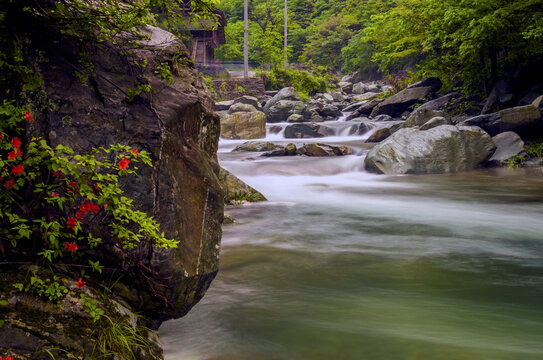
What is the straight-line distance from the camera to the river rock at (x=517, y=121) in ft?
47.8

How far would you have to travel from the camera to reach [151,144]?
2.97 meters

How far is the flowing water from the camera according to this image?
346 cm

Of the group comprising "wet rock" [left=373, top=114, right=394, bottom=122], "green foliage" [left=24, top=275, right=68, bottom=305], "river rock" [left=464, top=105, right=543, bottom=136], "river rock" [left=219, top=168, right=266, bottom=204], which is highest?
"wet rock" [left=373, top=114, right=394, bottom=122]

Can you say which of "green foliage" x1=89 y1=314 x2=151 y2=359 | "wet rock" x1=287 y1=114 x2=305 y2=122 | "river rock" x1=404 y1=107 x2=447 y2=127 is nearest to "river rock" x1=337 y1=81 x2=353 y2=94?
"wet rock" x1=287 y1=114 x2=305 y2=122

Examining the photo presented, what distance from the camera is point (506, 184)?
11258 mm

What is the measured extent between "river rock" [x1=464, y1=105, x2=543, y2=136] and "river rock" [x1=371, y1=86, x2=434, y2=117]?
7.98 meters

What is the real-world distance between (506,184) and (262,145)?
846 centimetres

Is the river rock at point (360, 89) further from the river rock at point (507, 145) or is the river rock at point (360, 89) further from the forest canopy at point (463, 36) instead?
the river rock at point (507, 145)

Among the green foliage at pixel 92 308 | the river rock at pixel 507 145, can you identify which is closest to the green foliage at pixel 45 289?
the green foliage at pixel 92 308

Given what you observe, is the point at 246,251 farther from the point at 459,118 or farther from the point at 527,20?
the point at 459,118

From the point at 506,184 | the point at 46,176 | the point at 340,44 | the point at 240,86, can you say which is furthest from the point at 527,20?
the point at 340,44

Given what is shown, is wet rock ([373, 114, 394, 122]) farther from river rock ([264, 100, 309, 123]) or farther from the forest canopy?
river rock ([264, 100, 309, 123])

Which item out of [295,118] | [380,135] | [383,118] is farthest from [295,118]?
[380,135]

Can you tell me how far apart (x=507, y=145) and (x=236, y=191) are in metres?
9.14
